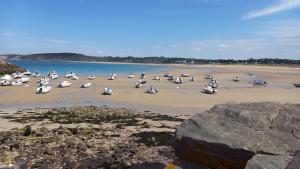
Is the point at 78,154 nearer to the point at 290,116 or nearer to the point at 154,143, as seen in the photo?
the point at 154,143

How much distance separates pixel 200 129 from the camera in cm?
848

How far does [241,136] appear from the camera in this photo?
786 centimetres

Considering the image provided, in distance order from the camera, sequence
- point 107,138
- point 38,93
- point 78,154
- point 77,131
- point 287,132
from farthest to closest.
→ 1. point 38,93
2. point 77,131
3. point 107,138
4. point 78,154
5. point 287,132

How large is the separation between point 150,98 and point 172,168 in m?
26.5

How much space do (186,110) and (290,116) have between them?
67.8 ft

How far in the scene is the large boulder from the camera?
7340mm

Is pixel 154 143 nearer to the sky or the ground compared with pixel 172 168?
nearer to the ground

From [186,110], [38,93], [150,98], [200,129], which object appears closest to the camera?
[200,129]

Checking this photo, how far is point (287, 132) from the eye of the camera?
25.2 feet

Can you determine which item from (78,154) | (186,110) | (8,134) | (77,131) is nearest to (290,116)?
(78,154)

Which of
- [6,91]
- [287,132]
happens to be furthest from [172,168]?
[6,91]

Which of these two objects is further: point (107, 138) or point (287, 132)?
point (107, 138)

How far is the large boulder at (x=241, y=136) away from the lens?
734cm

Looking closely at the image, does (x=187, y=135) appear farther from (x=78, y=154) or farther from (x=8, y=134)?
(x=8, y=134)
